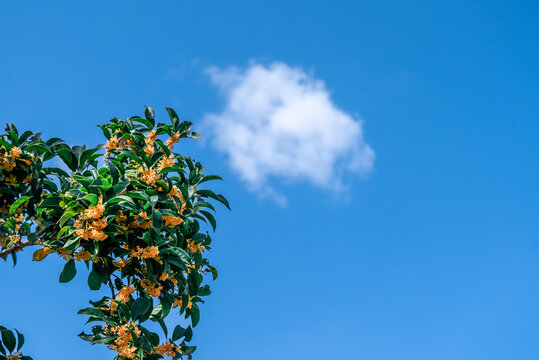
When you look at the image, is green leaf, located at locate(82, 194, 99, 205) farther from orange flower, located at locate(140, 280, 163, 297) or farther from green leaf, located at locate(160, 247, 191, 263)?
orange flower, located at locate(140, 280, 163, 297)

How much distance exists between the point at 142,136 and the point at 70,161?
2.48 ft

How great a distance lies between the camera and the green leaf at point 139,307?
534 cm

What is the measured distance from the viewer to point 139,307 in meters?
5.36

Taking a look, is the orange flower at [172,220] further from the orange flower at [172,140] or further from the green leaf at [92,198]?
the orange flower at [172,140]

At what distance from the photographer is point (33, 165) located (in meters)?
5.84

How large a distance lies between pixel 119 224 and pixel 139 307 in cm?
76

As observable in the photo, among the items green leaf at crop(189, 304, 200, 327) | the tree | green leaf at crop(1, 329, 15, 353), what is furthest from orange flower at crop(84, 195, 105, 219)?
green leaf at crop(189, 304, 200, 327)

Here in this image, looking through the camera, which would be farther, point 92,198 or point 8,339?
point 8,339

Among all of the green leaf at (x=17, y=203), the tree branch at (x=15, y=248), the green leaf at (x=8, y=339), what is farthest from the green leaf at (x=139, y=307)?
the green leaf at (x=17, y=203)

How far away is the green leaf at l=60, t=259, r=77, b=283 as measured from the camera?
5527mm

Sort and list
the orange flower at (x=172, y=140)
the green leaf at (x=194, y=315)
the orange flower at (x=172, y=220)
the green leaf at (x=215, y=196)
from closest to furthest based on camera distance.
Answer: the orange flower at (x=172, y=220) < the green leaf at (x=215, y=196) < the green leaf at (x=194, y=315) < the orange flower at (x=172, y=140)

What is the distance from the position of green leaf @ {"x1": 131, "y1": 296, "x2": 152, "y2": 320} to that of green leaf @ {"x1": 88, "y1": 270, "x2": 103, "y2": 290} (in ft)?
1.41

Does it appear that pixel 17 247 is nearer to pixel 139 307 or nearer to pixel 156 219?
pixel 139 307

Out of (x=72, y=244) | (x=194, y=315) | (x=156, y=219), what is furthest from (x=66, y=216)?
(x=194, y=315)
